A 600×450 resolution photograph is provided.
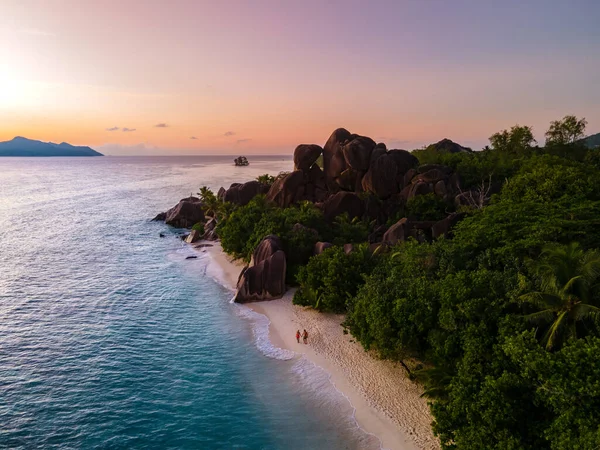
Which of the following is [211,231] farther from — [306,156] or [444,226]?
[444,226]

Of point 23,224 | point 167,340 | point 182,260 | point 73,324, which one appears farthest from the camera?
point 23,224

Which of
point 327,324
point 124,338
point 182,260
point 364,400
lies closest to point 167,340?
point 124,338

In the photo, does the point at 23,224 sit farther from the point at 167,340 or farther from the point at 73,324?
the point at 167,340

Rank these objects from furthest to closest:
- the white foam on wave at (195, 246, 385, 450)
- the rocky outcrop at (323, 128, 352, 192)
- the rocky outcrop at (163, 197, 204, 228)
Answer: the rocky outcrop at (163, 197, 204, 228)
the rocky outcrop at (323, 128, 352, 192)
the white foam on wave at (195, 246, 385, 450)

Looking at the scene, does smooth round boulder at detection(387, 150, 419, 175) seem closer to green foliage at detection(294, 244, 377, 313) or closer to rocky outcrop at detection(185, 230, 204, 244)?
green foliage at detection(294, 244, 377, 313)

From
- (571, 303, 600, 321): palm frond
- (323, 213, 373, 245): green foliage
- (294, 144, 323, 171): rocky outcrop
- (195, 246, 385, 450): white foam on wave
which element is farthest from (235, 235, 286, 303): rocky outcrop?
(294, 144, 323, 171): rocky outcrop

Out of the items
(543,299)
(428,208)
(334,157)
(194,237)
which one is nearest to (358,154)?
(334,157)
